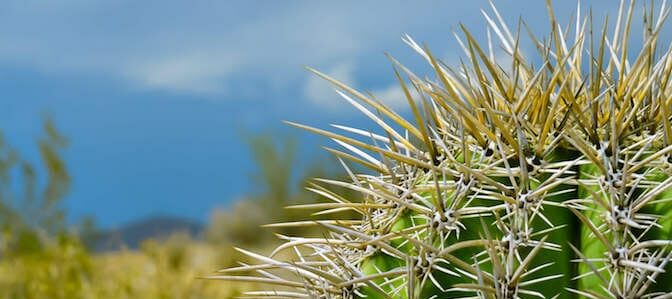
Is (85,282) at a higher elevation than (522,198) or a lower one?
lower

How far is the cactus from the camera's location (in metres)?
1.33

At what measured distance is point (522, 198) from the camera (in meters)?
1.34

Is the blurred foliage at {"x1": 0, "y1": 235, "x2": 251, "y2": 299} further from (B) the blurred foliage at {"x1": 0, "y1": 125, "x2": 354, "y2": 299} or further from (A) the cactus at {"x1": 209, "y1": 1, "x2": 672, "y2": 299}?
(A) the cactus at {"x1": 209, "y1": 1, "x2": 672, "y2": 299}

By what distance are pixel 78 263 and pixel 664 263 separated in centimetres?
499

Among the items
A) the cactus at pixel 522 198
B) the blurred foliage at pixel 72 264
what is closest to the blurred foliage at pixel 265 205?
the blurred foliage at pixel 72 264

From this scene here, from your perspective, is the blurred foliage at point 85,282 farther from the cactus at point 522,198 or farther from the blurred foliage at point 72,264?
the cactus at point 522,198

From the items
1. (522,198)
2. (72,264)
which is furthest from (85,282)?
(522,198)

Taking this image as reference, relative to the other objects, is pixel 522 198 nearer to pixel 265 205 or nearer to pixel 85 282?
pixel 85 282

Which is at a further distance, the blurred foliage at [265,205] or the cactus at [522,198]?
the blurred foliage at [265,205]

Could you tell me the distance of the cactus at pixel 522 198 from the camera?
4.35 feet

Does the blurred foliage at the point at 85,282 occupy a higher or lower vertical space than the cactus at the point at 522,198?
lower

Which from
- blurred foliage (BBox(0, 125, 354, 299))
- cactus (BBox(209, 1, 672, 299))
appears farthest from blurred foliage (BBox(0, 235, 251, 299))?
cactus (BBox(209, 1, 672, 299))

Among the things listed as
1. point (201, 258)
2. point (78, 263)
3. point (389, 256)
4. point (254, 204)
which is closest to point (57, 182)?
point (78, 263)

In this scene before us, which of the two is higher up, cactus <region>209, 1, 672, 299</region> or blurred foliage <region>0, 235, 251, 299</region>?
cactus <region>209, 1, 672, 299</region>
